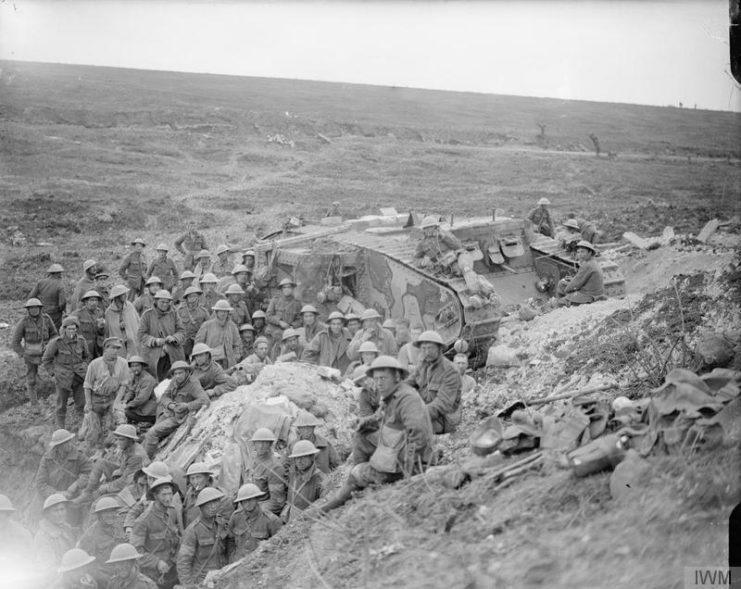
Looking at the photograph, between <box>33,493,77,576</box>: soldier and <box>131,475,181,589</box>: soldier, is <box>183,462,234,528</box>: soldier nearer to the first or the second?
<box>131,475,181,589</box>: soldier

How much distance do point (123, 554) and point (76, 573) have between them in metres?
0.48

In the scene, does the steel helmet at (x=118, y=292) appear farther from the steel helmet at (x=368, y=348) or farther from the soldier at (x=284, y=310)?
the steel helmet at (x=368, y=348)

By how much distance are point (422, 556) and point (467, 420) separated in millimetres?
4387

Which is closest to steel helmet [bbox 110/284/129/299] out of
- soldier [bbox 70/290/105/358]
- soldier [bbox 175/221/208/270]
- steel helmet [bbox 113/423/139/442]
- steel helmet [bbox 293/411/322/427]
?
soldier [bbox 70/290/105/358]

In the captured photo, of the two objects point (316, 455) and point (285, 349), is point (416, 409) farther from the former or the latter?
point (285, 349)

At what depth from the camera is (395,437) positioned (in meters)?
7.27

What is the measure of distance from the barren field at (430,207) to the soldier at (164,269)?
3093 mm

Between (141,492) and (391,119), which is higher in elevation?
(391,119)

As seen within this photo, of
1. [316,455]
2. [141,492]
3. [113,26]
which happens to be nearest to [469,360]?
[316,455]

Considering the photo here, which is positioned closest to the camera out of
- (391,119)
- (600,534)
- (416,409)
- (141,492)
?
(600,534)

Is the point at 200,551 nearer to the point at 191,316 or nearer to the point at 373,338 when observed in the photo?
the point at 373,338

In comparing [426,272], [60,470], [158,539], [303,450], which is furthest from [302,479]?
[426,272]

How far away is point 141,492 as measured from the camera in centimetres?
1007

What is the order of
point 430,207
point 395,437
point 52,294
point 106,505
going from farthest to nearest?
point 430,207 → point 52,294 → point 106,505 → point 395,437
